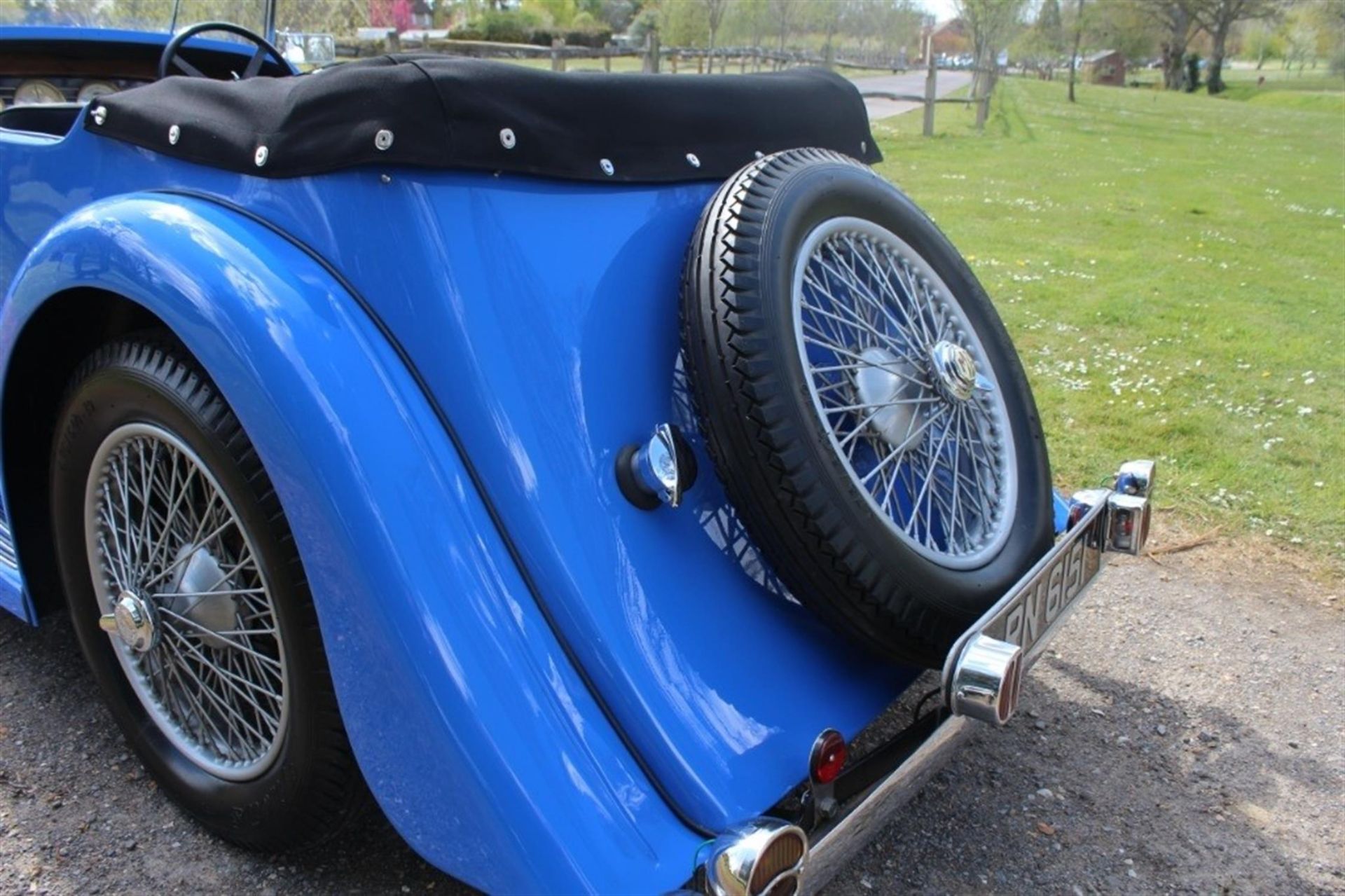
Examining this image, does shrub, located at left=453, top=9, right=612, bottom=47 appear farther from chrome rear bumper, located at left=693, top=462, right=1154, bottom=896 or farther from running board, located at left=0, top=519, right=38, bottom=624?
chrome rear bumper, located at left=693, top=462, right=1154, bottom=896

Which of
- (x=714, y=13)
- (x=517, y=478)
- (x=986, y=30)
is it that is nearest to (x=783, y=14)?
(x=714, y=13)

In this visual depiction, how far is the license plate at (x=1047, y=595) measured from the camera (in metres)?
1.75

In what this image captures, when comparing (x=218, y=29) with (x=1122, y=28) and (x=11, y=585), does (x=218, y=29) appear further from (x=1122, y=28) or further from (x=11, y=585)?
(x=1122, y=28)

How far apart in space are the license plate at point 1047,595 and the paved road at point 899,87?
10.8 m

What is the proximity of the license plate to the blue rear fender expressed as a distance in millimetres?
589

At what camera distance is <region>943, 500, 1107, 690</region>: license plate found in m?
1.75

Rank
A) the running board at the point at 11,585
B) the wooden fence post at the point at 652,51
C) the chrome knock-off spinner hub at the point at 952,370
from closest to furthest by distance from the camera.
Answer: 1. the chrome knock-off spinner hub at the point at 952,370
2. the running board at the point at 11,585
3. the wooden fence post at the point at 652,51

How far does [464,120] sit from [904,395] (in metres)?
0.95

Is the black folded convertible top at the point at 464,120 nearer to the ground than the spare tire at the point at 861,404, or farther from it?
farther from it

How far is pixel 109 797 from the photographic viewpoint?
220cm

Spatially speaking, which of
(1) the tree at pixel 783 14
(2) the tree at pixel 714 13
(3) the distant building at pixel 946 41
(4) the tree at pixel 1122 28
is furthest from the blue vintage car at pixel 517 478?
(3) the distant building at pixel 946 41

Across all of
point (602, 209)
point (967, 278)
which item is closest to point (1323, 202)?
point (967, 278)

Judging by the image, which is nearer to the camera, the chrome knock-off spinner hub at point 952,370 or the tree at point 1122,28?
the chrome knock-off spinner hub at point 952,370

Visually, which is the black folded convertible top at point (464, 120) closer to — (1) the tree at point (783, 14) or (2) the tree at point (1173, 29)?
(1) the tree at point (783, 14)
